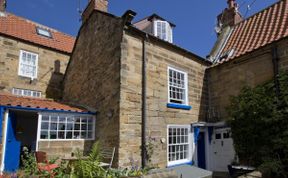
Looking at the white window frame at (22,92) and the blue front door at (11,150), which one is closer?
the blue front door at (11,150)

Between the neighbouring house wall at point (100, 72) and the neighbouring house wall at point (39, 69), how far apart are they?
11.5 ft

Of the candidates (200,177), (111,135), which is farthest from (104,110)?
(200,177)

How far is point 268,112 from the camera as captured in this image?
9461mm

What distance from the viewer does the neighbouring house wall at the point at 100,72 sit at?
9688mm

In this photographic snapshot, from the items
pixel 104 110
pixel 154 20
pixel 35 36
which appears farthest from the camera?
pixel 35 36

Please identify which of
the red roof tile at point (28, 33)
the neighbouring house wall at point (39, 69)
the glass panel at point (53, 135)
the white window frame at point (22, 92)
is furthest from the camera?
the red roof tile at point (28, 33)

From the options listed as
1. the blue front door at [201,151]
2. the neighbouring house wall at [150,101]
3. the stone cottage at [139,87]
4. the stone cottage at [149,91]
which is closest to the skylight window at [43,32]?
the stone cottage at [149,91]

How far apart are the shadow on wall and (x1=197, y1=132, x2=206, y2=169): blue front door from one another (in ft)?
34.3

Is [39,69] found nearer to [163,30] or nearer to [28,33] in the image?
[28,33]

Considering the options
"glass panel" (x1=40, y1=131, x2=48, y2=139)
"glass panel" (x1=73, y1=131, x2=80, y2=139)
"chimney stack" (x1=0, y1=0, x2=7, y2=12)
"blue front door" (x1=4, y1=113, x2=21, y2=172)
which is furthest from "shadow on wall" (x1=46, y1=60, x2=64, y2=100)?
"blue front door" (x1=4, y1=113, x2=21, y2=172)

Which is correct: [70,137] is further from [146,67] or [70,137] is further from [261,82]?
[261,82]

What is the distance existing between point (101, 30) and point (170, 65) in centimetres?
384

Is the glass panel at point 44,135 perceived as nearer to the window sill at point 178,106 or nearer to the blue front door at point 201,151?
the window sill at point 178,106

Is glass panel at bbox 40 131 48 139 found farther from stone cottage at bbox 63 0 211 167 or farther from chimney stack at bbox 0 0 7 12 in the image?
chimney stack at bbox 0 0 7 12
